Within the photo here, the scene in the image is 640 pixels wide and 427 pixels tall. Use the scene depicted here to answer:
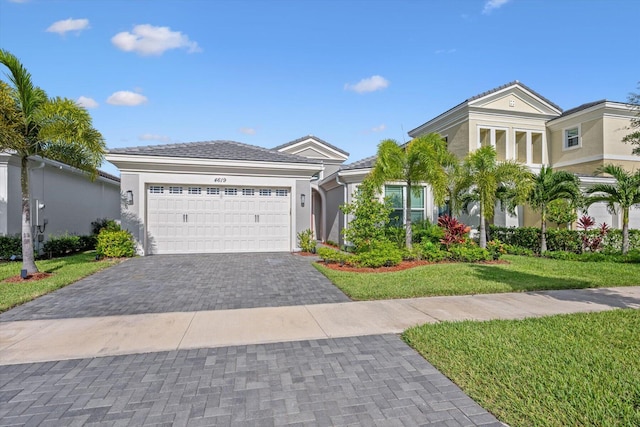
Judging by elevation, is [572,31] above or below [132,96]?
below

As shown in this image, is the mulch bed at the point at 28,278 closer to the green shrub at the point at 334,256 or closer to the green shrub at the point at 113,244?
the green shrub at the point at 113,244

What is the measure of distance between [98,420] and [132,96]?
26.8 meters

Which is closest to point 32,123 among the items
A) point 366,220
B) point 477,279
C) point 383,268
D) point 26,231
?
point 26,231

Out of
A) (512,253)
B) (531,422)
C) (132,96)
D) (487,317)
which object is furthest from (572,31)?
(132,96)

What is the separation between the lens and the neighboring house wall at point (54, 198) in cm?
1108

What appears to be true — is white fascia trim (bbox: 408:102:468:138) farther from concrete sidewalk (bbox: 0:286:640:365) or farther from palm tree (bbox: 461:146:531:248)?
concrete sidewalk (bbox: 0:286:640:365)

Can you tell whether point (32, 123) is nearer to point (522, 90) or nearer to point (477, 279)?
point (477, 279)

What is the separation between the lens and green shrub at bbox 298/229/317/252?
42.9 ft

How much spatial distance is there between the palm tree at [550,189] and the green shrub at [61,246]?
17671mm

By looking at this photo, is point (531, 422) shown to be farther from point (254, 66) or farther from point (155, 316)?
point (254, 66)

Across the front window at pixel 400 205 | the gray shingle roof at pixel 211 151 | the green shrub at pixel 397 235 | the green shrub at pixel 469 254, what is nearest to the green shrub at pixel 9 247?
the gray shingle roof at pixel 211 151

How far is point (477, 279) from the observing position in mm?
7750

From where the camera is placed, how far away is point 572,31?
1044cm

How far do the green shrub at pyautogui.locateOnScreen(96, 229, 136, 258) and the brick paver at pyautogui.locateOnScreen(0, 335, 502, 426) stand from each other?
8.50 metres
